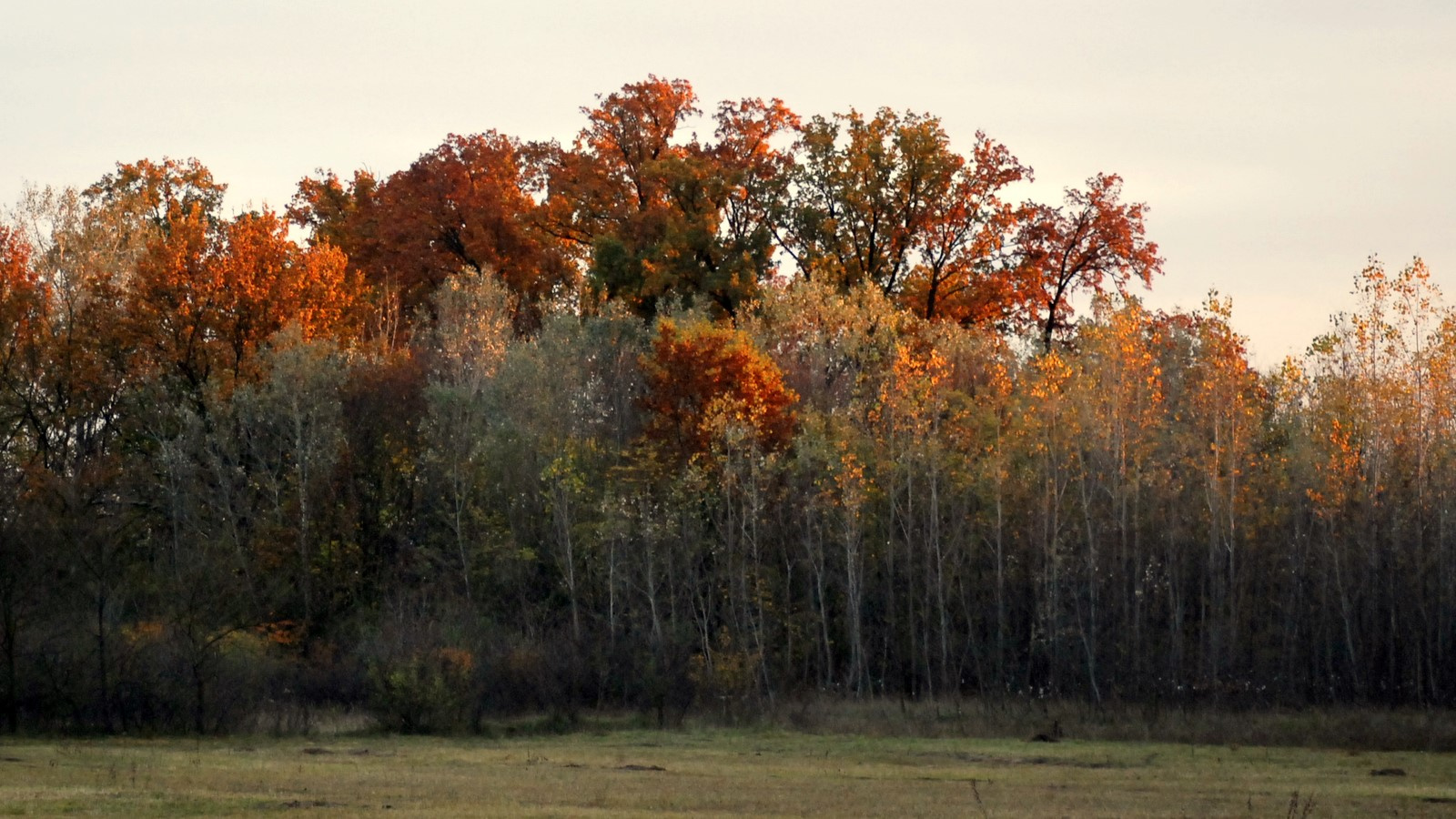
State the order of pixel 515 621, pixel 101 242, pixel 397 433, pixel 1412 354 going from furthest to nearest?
pixel 101 242 < pixel 397 433 < pixel 515 621 < pixel 1412 354

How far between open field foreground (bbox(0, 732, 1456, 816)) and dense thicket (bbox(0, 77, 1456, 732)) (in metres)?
6.69

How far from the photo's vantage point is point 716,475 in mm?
54625

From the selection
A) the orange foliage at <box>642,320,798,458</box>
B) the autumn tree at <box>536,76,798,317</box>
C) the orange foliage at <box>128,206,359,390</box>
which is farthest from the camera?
the autumn tree at <box>536,76,798,317</box>

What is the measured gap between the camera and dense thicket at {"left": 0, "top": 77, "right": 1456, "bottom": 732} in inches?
1761

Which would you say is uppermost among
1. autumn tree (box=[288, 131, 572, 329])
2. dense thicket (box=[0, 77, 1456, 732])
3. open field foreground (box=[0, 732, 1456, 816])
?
autumn tree (box=[288, 131, 572, 329])

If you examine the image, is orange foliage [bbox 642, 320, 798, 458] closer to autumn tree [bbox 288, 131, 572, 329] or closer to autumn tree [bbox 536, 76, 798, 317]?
autumn tree [bbox 536, 76, 798, 317]

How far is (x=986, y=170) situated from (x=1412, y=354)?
20553 millimetres

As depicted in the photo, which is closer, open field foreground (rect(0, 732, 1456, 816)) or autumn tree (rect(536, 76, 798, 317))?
open field foreground (rect(0, 732, 1456, 816))

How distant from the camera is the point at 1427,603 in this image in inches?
1885

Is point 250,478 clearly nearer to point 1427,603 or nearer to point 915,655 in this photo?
point 915,655

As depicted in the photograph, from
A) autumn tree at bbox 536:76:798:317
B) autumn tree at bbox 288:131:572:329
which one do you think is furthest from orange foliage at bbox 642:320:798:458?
autumn tree at bbox 288:131:572:329

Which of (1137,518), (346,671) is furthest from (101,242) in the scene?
(1137,518)

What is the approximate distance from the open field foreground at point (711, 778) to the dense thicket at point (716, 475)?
6686 mm

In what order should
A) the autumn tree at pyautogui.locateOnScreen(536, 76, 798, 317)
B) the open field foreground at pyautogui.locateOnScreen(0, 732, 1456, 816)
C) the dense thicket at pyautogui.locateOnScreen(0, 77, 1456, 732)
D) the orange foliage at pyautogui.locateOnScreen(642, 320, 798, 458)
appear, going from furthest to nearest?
1. the autumn tree at pyautogui.locateOnScreen(536, 76, 798, 317)
2. the orange foliage at pyautogui.locateOnScreen(642, 320, 798, 458)
3. the dense thicket at pyautogui.locateOnScreen(0, 77, 1456, 732)
4. the open field foreground at pyautogui.locateOnScreen(0, 732, 1456, 816)
